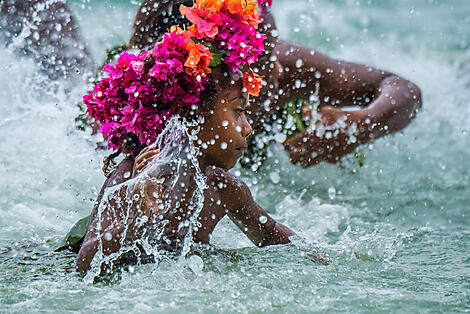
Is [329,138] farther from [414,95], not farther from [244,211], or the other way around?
[244,211]

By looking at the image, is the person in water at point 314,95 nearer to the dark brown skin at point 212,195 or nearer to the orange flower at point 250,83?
the dark brown skin at point 212,195

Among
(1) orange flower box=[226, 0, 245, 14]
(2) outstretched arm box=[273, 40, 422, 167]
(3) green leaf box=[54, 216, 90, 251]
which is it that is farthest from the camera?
(2) outstretched arm box=[273, 40, 422, 167]

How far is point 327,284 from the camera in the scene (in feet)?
8.85

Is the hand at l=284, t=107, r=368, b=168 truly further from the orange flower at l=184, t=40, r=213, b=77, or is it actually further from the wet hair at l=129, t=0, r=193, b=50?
the orange flower at l=184, t=40, r=213, b=77

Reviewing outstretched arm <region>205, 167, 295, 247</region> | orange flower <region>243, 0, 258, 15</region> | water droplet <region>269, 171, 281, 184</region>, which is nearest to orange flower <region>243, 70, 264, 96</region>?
orange flower <region>243, 0, 258, 15</region>

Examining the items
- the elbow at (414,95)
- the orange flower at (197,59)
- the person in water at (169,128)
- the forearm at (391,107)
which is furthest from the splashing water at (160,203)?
the elbow at (414,95)

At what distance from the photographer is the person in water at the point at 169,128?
2.73m

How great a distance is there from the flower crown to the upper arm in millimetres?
1625

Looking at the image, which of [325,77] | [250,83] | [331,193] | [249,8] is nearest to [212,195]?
[250,83]

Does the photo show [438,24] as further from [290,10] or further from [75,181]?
[75,181]

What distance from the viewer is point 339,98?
4.93 meters

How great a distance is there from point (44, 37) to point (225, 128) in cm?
258

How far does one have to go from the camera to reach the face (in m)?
2.94

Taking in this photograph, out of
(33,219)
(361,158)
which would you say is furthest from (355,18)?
(33,219)
